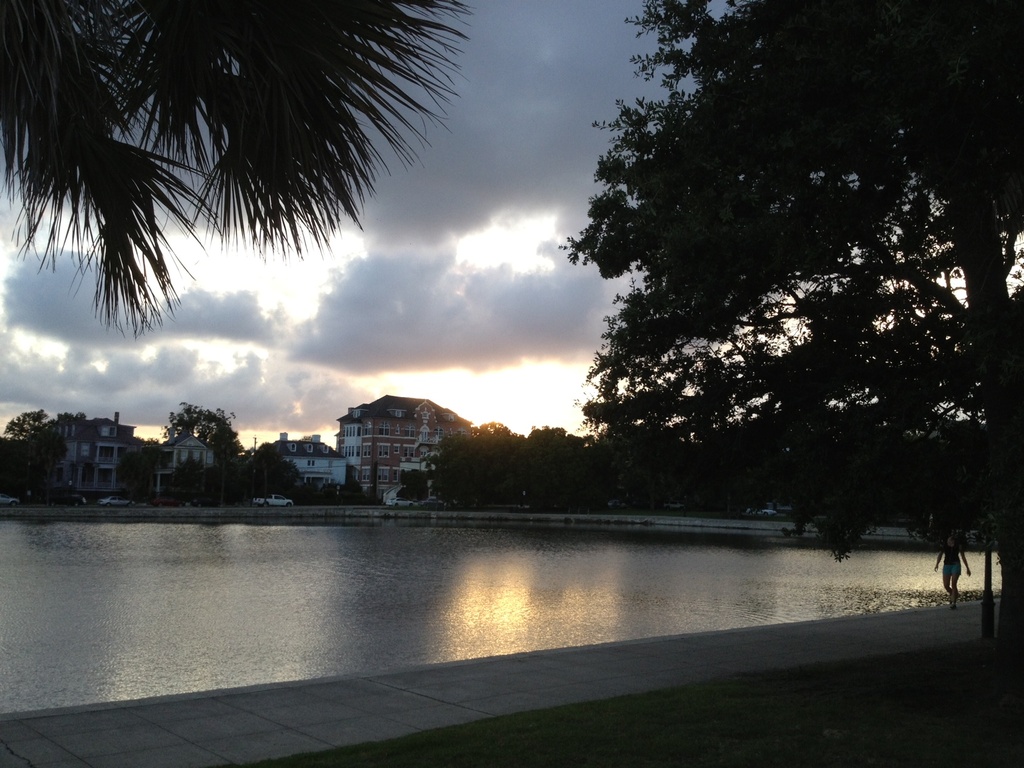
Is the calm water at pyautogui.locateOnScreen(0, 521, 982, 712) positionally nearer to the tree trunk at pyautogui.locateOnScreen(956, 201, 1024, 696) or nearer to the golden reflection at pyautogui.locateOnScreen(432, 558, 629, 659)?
the golden reflection at pyautogui.locateOnScreen(432, 558, 629, 659)

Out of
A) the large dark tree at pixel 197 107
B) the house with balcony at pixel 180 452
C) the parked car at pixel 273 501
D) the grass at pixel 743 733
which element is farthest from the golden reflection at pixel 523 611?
the house with balcony at pixel 180 452

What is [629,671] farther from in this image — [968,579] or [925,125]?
[968,579]

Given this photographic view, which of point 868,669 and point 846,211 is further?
point 868,669

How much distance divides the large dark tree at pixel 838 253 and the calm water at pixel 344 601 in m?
6.92

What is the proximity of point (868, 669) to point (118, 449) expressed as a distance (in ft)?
364

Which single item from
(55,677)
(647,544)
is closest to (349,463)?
(647,544)

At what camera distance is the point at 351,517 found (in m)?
82.8

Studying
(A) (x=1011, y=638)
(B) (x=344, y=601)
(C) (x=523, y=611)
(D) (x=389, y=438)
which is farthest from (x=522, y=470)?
(A) (x=1011, y=638)

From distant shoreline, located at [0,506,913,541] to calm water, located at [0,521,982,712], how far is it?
72.8 feet

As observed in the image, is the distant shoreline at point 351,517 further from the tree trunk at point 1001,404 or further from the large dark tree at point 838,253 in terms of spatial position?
the tree trunk at point 1001,404

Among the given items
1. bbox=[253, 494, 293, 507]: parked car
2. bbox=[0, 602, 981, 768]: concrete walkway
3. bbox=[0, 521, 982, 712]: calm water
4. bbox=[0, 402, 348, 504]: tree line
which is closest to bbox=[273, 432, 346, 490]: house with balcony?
bbox=[0, 402, 348, 504]: tree line

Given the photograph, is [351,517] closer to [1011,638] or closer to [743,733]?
[1011,638]

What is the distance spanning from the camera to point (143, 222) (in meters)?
3.75

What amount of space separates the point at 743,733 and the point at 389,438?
120704 mm
